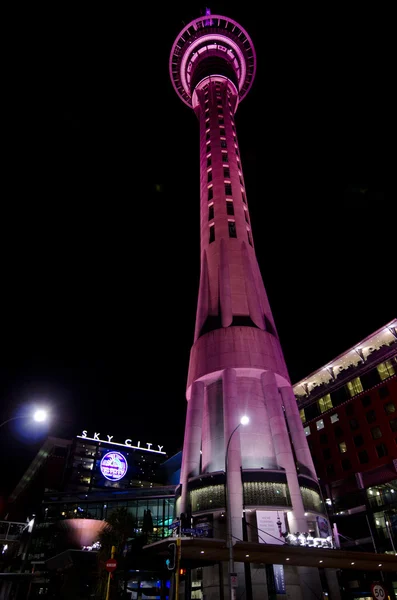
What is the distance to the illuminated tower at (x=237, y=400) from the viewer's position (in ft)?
134

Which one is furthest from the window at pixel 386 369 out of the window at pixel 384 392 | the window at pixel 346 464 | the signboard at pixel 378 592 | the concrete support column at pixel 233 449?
the signboard at pixel 378 592

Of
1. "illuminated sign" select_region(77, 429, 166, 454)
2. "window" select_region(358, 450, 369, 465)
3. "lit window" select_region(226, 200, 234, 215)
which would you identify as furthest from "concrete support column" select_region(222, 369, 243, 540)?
"illuminated sign" select_region(77, 429, 166, 454)

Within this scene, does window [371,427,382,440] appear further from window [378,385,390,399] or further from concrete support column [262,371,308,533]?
concrete support column [262,371,308,533]

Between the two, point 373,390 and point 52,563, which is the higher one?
point 373,390

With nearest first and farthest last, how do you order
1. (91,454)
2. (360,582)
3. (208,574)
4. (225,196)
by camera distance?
(208,574)
(360,582)
(225,196)
(91,454)

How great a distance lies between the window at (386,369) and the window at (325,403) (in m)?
14.3

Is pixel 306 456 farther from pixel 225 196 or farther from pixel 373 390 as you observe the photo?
pixel 225 196

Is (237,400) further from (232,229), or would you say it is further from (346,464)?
(346,464)

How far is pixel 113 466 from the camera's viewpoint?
3907 inches

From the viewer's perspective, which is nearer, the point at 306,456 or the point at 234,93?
the point at 306,456

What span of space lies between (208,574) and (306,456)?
15617mm

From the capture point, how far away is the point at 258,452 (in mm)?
46031

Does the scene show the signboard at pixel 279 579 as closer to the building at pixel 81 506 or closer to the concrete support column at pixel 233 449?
the concrete support column at pixel 233 449

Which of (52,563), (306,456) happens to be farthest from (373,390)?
(52,563)
